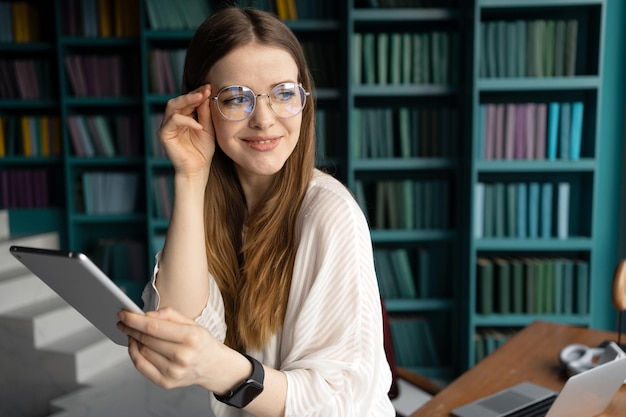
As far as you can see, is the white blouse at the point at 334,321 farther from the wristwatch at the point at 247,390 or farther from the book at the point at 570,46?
the book at the point at 570,46

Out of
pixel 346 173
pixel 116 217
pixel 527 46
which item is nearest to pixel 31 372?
pixel 116 217

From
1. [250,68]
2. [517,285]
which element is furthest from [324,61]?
[250,68]

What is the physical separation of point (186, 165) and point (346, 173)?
2211mm

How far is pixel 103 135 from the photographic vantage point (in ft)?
11.2

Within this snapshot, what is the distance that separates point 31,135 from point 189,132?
2889 mm

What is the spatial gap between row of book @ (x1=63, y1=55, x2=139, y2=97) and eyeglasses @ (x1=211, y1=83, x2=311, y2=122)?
8.79ft

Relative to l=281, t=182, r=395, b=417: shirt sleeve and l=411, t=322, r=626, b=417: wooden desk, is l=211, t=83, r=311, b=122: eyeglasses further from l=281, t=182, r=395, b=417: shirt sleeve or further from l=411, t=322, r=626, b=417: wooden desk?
l=411, t=322, r=626, b=417: wooden desk

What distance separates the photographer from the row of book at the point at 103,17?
3305 millimetres

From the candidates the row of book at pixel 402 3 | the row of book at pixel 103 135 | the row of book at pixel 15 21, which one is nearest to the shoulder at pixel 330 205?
the row of book at pixel 402 3

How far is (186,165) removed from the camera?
3.44 feet

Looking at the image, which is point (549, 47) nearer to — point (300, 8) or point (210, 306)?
point (300, 8)

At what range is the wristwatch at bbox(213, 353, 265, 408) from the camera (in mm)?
795

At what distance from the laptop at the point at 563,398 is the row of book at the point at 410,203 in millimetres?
1794

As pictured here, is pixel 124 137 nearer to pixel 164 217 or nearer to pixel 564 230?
pixel 164 217
